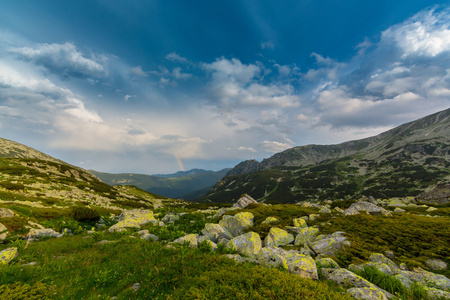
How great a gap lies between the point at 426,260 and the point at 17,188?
5782 centimetres

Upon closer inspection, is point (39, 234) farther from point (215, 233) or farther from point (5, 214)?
point (215, 233)

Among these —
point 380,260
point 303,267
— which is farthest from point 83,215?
point 380,260

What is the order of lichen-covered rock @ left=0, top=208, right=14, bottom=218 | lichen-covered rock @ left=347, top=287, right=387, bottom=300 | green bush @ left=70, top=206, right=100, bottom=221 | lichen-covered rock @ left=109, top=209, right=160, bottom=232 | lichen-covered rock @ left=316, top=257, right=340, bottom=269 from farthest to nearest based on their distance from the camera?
green bush @ left=70, top=206, right=100, bottom=221
lichen-covered rock @ left=109, top=209, right=160, bottom=232
lichen-covered rock @ left=0, top=208, right=14, bottom=218
lichen-covered rock @ left=316, top=257, right=340, bottom=269
lichen-covered rock @ left=347, top=287, right=387, bottom=300

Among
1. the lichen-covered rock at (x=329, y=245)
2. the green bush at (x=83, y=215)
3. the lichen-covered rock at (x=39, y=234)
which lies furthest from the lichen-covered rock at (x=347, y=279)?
the green bush at (x=83, y=215)

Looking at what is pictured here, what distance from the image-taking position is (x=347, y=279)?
7.40m

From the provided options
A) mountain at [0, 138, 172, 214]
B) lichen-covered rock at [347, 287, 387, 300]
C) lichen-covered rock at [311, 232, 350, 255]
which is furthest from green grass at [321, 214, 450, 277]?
mountain at [0, 138, 172, 214]

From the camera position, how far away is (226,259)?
826 cm

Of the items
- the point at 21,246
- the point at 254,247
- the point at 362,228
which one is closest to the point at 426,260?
the point at 362,228

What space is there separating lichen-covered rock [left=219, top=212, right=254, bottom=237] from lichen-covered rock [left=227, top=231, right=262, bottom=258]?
17.3ft

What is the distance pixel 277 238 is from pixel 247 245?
4.14 metres

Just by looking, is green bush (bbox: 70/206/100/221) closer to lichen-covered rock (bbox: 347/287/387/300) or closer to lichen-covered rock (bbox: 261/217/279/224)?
lichen-covered rock (bbox: 261/217/279/224)

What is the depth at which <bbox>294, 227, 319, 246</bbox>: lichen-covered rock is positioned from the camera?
13.5 metres

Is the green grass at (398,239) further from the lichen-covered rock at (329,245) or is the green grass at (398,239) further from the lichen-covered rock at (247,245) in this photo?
the lichen-covered rock at (247,245)

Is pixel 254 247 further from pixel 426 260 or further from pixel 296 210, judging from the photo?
pixel 296 210
